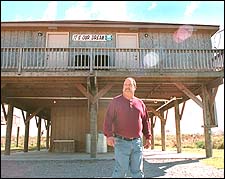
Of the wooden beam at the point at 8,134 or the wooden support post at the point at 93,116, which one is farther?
the wooden beam at the point at 8,134

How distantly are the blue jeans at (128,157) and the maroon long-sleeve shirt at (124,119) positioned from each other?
0.11 m

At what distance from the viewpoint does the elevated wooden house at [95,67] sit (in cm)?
1034

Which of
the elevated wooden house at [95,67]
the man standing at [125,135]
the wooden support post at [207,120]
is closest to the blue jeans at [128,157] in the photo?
the man standing at [125,135]

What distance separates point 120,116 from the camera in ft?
12.3

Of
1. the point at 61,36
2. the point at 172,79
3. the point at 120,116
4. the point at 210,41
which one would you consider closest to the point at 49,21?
the point at 61,36

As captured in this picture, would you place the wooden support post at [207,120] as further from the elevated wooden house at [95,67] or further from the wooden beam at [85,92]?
the wooden beam at [85,92]

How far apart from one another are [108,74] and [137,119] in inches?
252

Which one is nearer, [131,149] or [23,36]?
[131,149]

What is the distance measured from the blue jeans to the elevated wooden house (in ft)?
21.1

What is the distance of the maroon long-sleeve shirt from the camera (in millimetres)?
3734

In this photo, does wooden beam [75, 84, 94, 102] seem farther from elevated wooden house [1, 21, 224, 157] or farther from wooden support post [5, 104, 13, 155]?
wooden support post [5, 104, 13, 155]

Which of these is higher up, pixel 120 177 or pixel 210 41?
pixel 210 41

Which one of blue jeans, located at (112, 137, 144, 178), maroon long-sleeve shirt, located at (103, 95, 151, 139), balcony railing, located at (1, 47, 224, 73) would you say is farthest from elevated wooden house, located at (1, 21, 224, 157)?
blue jeans, located at (112, 137, 144, 178)

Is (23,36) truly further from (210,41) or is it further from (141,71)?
(210,41)
